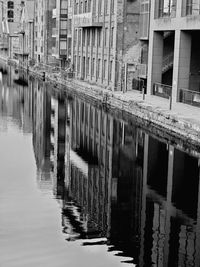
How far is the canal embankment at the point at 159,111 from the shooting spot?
28.8 metres

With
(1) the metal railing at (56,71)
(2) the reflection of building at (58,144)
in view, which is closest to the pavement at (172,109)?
(2) the reflection of building at (58,144)

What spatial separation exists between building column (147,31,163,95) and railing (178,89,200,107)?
6.51 metres

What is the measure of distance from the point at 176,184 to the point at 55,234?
6.92 metres

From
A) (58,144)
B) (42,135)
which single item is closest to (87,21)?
(42,135)

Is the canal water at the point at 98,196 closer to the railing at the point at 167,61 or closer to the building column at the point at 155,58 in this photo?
the building column at the point at 155,58

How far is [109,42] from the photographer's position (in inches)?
2125

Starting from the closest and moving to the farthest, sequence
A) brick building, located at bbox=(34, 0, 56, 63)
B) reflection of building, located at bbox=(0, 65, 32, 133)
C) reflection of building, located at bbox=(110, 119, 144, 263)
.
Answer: reflection of building, located at bbox=(110, 119, 144, 263) < reflection of building, located at bbox=(0, 65, 32, 133) < brick building, located at bbox=(34, 0, 56, 63)

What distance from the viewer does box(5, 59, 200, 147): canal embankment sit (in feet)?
94.4

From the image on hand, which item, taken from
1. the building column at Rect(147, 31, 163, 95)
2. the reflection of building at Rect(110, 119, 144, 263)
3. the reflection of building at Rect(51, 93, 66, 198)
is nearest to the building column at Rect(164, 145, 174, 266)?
the reflection of building at Rect(110, 119, 144, 263)

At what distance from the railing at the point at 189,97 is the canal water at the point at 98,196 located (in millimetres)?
4318

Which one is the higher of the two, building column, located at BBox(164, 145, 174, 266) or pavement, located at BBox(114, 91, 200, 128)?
pavement, located at BBox(114, 91, 200, 128)

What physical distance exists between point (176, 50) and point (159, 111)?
23.3ft

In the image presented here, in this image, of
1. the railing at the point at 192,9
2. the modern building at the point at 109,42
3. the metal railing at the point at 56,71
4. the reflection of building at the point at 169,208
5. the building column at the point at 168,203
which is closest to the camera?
the reflection of building at the point at 169,208

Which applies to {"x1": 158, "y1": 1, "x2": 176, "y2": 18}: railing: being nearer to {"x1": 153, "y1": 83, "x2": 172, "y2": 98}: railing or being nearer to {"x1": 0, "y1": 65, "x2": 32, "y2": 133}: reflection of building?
{"x1": 153, "y1": 83, "x2": 172, "y2": 98}: railing
